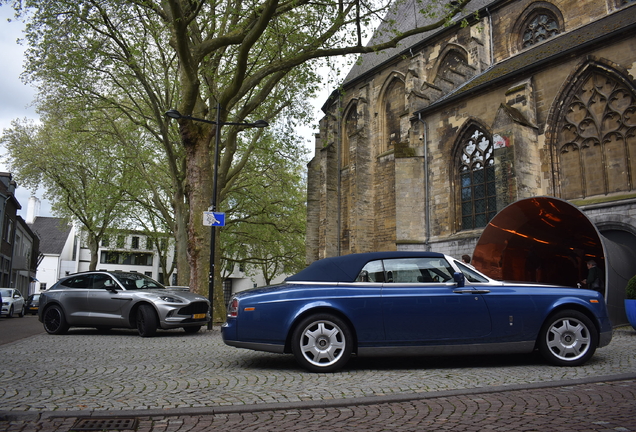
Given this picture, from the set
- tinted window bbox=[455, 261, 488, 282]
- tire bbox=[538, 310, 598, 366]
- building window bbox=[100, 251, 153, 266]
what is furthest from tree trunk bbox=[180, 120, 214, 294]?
building window bbox=[100, 251, 153, 266]

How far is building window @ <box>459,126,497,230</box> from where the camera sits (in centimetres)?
1847

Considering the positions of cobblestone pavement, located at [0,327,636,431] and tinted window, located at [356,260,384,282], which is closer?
cobblestone pavement, located at [0,327,636,431]

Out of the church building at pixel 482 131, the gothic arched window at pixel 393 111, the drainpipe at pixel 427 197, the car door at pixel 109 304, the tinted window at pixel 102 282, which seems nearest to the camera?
the car door at pixel 109 304

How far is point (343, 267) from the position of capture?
20.2 ft

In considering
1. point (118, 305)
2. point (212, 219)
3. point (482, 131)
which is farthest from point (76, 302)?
point (482, 131)

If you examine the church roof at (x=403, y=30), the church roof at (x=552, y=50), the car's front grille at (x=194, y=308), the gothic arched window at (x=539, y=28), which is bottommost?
the car's front grille at (x=194, y=308)

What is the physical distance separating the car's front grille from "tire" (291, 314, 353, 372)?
210 inches

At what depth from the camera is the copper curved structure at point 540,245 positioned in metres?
13.0

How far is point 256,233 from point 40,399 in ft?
80.9

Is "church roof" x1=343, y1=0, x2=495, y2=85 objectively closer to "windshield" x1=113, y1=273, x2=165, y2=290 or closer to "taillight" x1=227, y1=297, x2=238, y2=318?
"windshield" x1=113, y1=273, x2=165, y2=290

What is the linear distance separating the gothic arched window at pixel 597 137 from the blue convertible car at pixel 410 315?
33.2 ft

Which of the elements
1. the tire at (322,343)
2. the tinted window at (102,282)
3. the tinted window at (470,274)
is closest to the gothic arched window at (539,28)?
the tinted window at (470,274)

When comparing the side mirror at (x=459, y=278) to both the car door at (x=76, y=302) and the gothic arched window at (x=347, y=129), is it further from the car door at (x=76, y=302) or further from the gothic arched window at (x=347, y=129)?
the gothic arched window at (x=347, y=129)

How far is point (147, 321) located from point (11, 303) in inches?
655
